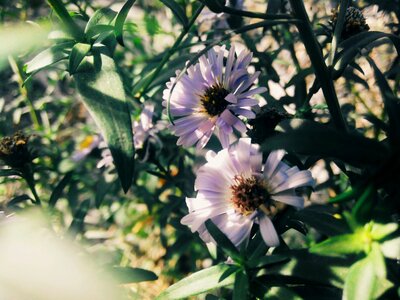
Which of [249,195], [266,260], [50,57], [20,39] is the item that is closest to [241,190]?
[249,195]

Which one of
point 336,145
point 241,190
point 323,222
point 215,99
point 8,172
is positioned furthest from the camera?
point 8,172

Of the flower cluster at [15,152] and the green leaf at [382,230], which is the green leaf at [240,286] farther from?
the flower cluster at [15,152]

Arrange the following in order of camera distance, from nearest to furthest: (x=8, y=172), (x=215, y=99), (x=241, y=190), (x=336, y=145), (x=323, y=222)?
(x=336, y=145) < (x=323, y=222) < (x=241, y=190) < (x=215, y=99) < (x=8, y=172)

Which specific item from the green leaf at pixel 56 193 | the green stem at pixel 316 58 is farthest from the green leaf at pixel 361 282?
the green leaf at pixel 56 193

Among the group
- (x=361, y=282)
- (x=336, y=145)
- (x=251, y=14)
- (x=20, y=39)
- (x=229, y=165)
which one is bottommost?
(x=361, y=282)

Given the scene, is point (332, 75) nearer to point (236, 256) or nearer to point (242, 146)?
point (242, 146)

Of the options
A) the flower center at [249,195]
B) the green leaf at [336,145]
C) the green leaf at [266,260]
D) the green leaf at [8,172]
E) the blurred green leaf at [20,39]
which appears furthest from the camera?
the green leaf at [8,172]

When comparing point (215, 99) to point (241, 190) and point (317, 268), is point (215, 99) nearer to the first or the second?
point (241, 190)
